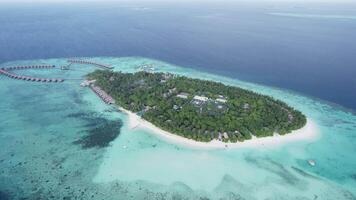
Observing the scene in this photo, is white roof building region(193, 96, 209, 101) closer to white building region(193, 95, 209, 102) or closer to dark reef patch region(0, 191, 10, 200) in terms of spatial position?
white building region(193, 95, 209, 102)

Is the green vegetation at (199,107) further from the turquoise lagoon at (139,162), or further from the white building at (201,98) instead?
the turquoise lagoon at (139,162)

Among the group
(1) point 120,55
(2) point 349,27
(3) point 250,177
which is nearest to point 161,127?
(3) point 250,177

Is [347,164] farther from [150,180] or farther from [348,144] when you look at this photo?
[150,180]

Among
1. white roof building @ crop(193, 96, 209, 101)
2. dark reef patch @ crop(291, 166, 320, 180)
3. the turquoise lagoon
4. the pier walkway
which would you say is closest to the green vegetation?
white roof building @ crop(193, 96, 209, 101)

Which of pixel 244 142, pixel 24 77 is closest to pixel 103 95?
pixel 24 77

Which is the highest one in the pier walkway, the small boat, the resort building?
the resort building

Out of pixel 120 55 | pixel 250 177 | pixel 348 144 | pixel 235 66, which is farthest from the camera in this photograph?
pixel 120 55

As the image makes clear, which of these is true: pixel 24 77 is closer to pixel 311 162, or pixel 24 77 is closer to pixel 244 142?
pixel 244 142
